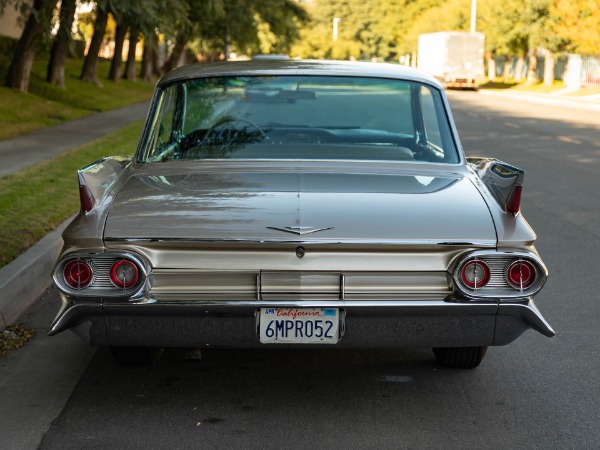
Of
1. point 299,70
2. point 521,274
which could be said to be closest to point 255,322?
point 521,274

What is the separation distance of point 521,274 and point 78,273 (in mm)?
1923

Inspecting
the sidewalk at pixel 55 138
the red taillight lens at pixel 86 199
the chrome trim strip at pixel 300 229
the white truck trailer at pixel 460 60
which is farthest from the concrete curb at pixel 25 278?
Result: the white truck trailer at pixel 460 60

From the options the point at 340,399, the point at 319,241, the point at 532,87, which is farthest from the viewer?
the point at 532,87

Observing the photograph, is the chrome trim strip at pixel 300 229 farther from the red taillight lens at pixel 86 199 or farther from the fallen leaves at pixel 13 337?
the fallen leaves at pixel 13 337

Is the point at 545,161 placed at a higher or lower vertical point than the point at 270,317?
lower

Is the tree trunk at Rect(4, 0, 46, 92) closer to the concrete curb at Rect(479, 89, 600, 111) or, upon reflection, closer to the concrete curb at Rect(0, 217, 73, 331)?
the concrete curb at Rect(0, 217, 73, 331)

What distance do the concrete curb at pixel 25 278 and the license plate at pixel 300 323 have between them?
2.41 m

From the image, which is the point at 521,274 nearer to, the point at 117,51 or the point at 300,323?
the point at 300,323

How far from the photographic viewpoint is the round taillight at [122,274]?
445cm

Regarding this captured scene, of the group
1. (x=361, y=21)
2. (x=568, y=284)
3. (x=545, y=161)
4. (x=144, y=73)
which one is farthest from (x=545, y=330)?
(x=361, y=21)

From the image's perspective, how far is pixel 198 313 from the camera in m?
4.41

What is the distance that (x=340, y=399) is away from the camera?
4.93 meters

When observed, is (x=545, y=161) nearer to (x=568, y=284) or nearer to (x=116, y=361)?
(x=568, y=284)

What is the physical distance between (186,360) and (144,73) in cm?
4335
